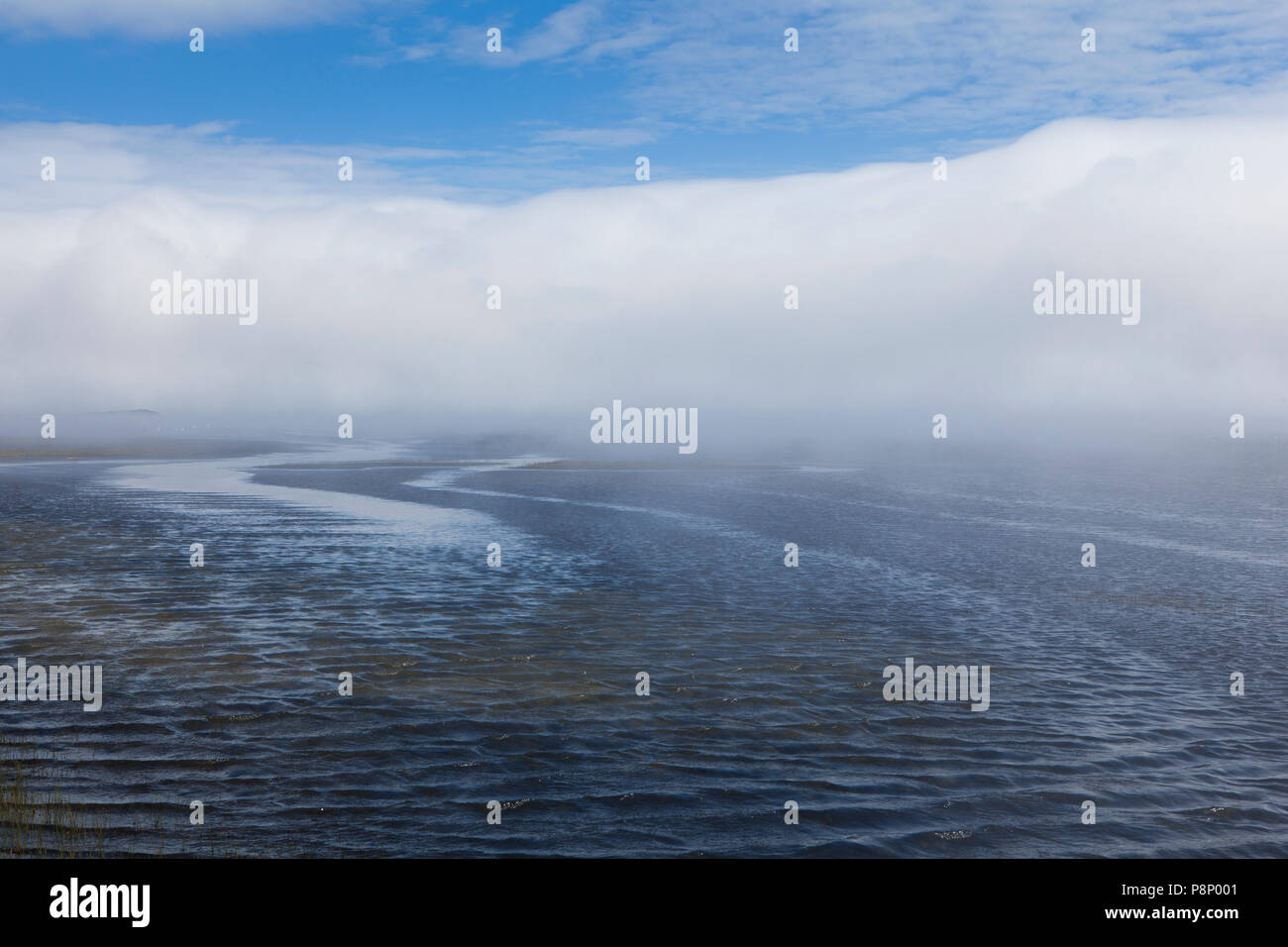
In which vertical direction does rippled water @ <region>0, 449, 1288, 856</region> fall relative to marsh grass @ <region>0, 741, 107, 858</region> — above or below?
below

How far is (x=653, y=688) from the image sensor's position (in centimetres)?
2312

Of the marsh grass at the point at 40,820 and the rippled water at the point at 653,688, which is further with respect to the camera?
the rippled water at the point at 653,688

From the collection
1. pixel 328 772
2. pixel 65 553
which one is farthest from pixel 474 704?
pixel 65 553

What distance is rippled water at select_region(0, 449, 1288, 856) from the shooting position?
50.7ft

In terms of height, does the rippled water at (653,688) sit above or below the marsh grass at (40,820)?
below

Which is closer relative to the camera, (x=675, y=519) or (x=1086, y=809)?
(x=1086, y=809)

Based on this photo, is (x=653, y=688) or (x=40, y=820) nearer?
(x=40, y=820)

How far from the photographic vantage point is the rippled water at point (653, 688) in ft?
50.7

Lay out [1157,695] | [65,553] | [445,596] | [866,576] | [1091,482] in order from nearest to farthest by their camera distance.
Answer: [1157,695] → [445,596] → [866,576] → [65,553] → [1091,482]

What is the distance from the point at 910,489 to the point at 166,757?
2972 inches

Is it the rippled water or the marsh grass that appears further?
the rippled water

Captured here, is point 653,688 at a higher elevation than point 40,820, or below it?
below

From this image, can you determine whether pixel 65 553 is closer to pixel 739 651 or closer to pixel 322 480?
pixel 739 651
